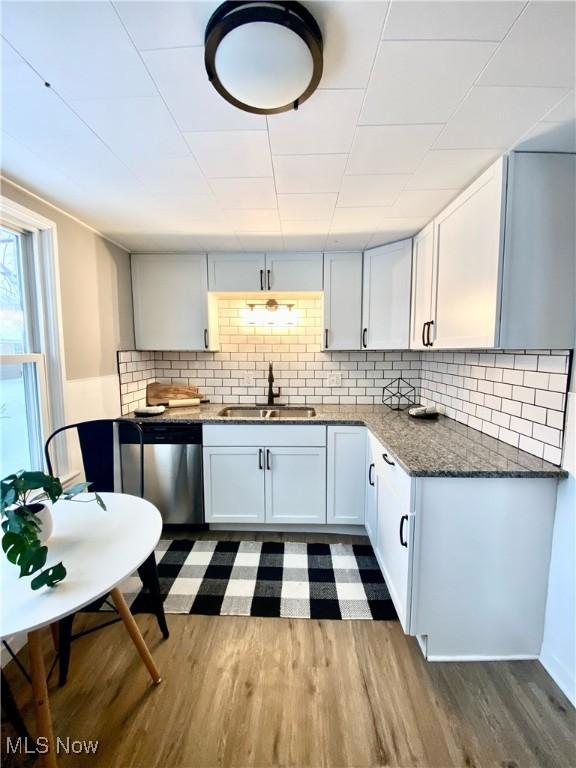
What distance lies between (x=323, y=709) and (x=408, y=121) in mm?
2219

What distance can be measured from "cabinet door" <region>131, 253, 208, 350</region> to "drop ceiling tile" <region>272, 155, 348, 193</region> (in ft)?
4.29

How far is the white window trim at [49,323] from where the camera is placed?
67.1 inches

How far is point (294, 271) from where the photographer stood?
258 cm

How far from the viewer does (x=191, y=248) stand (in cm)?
250

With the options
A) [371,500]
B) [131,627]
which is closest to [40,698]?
[131,627]

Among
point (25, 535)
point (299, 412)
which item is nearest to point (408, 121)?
point (25, 535)

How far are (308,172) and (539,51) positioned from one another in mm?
802

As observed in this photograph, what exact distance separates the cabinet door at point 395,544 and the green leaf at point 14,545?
4.57 feet

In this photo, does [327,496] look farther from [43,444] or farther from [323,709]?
[43,444]

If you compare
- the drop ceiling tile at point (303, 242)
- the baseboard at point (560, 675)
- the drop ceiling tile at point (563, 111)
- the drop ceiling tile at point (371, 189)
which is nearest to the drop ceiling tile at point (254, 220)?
the drop ceiling tile at point (303, 242)

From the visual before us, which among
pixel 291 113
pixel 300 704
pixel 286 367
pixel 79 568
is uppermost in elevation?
pixel 291 113

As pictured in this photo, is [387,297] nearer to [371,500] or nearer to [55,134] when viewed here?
[371,500]

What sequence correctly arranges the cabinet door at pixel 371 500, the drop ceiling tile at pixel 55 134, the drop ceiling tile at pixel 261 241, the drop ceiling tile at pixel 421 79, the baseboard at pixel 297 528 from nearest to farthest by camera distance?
the drop ceiling tile at pixel 421 79 → the drop ceiling tile at pixel 55 134 → the cabinet door at pixel 371 500 → the drop ceiling tile at pixel 261 241 → the baseboard at pixel 297 528

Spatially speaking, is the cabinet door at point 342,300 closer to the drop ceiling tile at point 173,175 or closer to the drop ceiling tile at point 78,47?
the drop ceiling tile at point 173,175
